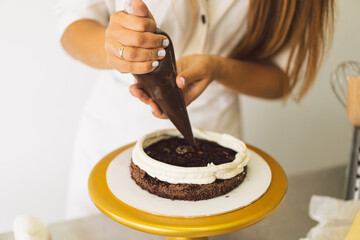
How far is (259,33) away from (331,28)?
174mm

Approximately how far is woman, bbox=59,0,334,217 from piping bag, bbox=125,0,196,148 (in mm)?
31

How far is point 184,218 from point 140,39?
0.27m

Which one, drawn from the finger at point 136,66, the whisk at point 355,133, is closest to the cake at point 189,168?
the finger at point 136,66

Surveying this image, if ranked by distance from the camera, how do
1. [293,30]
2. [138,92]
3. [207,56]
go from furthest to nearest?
[293,30] → [207,56] → [138,92]

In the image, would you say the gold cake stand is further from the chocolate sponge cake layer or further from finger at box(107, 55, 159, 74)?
finger at box(107, 55, 159, 74)

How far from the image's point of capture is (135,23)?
1.72 ft

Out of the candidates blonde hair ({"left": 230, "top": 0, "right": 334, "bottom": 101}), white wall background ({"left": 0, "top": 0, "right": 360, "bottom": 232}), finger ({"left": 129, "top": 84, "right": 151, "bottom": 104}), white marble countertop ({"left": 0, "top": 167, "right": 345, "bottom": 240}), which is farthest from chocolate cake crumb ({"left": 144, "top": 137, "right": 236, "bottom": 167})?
white wall background ({"left": 0, "top": 0, "right": 360, "bottom": 232})

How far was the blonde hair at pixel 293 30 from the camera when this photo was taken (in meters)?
0.86

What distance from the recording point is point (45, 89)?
4.75 feet

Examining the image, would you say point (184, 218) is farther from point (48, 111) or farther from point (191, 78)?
point (48, 111)

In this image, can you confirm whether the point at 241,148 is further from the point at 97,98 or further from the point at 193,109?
the point at 97,98

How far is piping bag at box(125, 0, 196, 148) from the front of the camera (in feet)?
1.90

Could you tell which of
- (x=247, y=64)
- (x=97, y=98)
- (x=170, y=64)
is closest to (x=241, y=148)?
(x=170, y=64)

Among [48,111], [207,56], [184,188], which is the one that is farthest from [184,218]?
[48,111]
